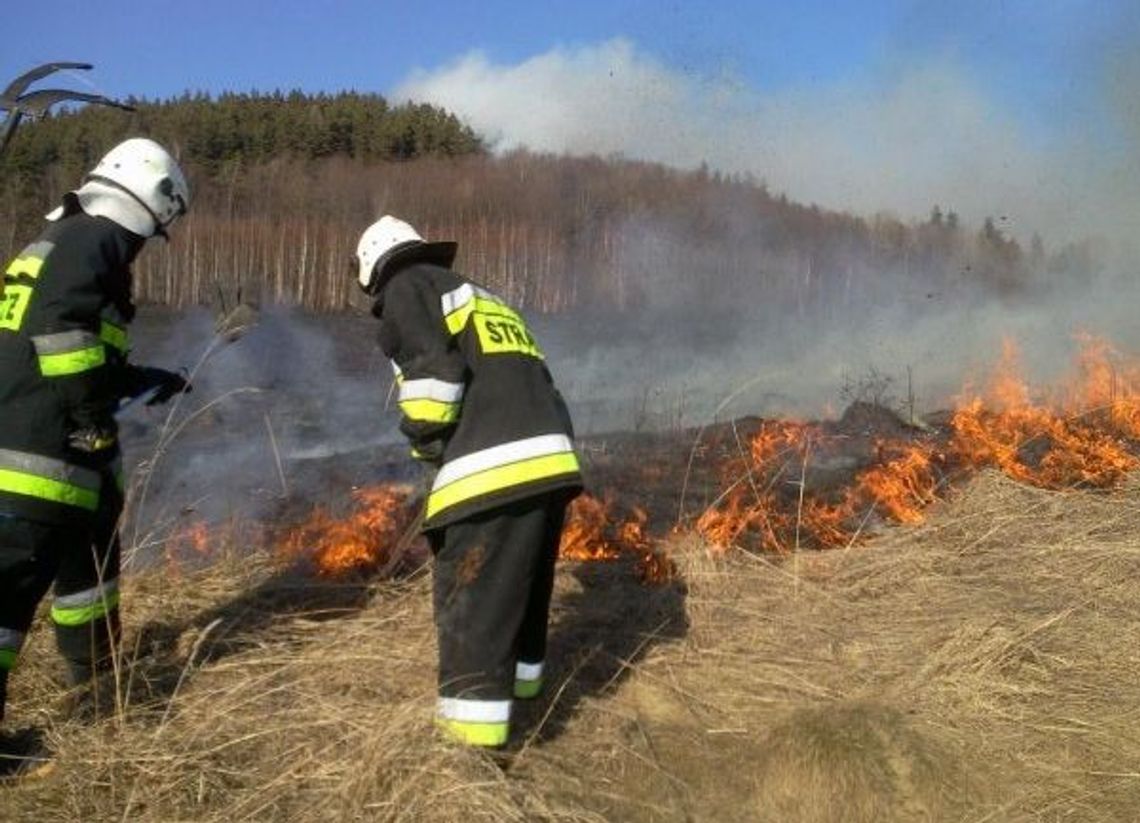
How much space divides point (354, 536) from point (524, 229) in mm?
16477

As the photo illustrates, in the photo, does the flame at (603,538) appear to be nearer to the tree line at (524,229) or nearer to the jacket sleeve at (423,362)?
the jacket sleeve at (423,362)

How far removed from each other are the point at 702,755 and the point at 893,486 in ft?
12.6

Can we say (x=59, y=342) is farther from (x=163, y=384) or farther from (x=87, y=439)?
(x=163, y=384)

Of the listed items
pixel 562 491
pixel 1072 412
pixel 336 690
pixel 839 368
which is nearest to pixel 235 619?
pixel 336 690

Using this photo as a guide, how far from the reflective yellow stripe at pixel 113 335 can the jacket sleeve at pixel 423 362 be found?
42.8 inches

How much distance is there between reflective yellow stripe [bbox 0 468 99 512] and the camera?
12.1 feet

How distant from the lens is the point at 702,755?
3877 millimetres

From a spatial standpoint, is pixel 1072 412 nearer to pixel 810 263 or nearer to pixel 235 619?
pixel 235 619

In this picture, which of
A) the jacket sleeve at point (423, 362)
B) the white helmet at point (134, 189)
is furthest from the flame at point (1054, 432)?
the white helmet at point (134, 189)

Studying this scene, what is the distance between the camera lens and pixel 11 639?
3.72m

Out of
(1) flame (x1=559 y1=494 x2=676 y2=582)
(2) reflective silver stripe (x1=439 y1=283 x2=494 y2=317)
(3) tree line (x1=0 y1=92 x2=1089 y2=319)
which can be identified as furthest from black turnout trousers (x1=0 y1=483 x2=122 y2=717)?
(3) tree line (x1=0 y1=92 x2=1089 y2=319)

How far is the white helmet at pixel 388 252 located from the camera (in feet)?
12.3

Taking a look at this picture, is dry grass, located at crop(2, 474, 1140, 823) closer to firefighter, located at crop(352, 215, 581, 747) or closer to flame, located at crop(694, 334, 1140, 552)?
firefighter, located at crop(352, 215, 581, 747)

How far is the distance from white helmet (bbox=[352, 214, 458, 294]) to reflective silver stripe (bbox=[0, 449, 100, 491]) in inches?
48.1
